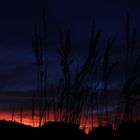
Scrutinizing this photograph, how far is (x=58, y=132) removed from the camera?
10.3ft

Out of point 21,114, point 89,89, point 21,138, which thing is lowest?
point 21,138

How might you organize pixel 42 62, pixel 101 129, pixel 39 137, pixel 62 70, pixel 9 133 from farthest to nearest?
1. pixel 42 62
2. pixel 62 70
3. pixel 101 129
4. pixel 39 137
5. pixel 9 133

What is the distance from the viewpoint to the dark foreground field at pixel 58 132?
9.12 ft

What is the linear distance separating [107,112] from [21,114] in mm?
1312

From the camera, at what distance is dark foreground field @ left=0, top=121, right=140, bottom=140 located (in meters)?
2.78

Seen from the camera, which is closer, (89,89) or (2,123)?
(2,123)

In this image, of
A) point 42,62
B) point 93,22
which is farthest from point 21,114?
point 93,22

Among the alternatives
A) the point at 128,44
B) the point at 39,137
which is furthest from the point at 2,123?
the point at 128,44

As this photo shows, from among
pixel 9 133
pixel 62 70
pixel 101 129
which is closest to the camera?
pixel 9 133

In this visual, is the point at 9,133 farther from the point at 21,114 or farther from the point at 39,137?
the point at 21,114

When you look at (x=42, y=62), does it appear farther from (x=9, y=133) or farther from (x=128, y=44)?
(x=9, y=133)

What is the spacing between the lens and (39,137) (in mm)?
2975

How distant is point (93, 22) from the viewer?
5.00 m

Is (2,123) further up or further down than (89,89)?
further down
